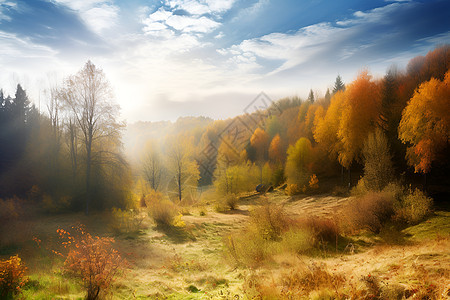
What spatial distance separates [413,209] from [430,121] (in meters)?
8.42

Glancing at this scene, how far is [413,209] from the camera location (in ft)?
43.7

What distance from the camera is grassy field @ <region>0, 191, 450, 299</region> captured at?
5164 mm

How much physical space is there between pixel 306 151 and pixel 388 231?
88.0 ft

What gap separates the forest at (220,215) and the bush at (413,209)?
0.08m

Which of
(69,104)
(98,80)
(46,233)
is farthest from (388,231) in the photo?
(69,104)

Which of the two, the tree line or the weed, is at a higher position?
the tree line

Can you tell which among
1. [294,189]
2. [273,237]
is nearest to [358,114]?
[294,189]

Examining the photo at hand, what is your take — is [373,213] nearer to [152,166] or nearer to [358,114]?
[358,114]

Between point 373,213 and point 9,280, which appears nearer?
point 9,280

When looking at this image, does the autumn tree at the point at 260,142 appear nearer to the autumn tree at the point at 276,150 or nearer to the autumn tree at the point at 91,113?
the autumn tree at the point at 276,150

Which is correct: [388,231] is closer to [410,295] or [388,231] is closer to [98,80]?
[410,295]

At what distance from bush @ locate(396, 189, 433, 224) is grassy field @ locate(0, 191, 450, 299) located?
1.75 feet

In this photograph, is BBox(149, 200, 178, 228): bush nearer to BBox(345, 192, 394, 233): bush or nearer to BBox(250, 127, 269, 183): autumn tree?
BBox(345, 192, 394, 233): bush

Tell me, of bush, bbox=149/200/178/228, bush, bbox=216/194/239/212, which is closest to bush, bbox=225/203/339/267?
bush, bbox=149/200/178/228
